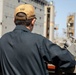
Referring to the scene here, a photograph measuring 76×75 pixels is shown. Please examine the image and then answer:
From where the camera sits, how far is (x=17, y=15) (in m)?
1.92

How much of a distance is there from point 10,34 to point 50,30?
33.1 meters

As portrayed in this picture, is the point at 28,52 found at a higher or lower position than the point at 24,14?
lower

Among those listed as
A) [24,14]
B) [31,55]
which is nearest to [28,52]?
[31,55]

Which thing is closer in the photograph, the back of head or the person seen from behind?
the person seen from behind

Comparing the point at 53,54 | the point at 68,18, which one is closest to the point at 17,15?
the point at 53,54

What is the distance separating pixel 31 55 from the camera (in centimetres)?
179

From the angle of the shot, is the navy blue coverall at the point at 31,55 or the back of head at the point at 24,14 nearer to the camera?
the navy blue coverall at the point at 31,55

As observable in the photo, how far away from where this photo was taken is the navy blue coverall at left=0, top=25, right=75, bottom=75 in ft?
5.71

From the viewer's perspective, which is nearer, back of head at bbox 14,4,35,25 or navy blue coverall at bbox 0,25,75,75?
navy blue coverall at bbox 0,25,75,75

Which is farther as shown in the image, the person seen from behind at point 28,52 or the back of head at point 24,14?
the back of head at point 24,14

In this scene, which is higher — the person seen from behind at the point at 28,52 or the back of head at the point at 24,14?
the back of head at the point at 24,14

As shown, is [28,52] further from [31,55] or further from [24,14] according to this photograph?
[24,14]

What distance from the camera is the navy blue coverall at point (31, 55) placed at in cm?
174

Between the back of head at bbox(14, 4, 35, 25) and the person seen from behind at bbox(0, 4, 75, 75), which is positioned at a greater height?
the back of head at bbox(14, 4, 35, 25)
